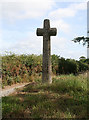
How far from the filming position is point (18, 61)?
33.3 feet

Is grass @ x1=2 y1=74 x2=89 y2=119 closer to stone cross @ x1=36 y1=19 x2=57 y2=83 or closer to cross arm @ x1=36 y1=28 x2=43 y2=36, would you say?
stone cross @ x1=36 y1=19 x2=57 y2=83

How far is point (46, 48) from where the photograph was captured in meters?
7.39

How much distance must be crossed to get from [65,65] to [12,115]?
404 inches

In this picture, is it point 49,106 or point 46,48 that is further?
point 46,48

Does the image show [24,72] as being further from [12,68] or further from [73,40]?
[73,40]

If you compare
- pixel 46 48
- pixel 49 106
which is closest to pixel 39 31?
pixel 46 48

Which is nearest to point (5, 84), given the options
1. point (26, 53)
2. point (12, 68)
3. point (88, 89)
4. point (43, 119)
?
point (12, 68)

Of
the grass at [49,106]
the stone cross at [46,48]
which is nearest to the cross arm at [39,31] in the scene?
the stone cross at [46,48]

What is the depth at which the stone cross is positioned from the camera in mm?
7352

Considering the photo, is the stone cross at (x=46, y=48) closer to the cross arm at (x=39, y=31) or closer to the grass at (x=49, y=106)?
the cross arm at (x=39, y=31)

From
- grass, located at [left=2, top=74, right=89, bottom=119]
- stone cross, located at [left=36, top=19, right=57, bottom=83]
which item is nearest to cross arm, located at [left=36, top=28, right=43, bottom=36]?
stone cross, located at [left=36, top=19, right=57, bottom=83]

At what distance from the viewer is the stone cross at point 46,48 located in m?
7.35

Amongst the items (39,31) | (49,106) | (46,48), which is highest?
(39,31)

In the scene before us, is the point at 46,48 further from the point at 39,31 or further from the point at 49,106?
the point at 49,106
